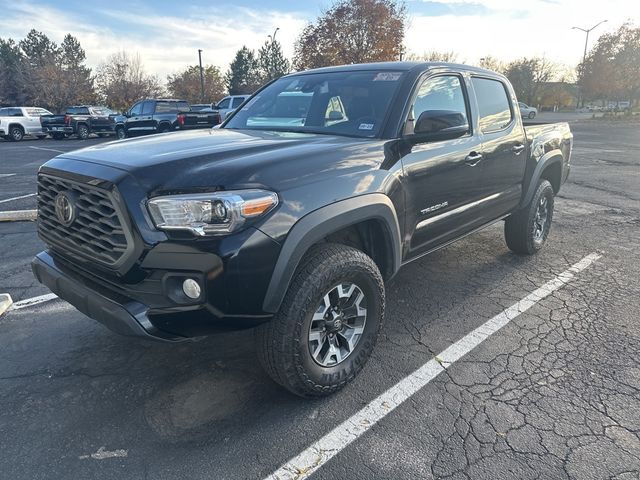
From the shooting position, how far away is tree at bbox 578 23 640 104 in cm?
3788

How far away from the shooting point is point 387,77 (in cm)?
334

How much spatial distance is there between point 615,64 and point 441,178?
45.3 metres

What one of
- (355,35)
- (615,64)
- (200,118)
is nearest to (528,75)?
(615,64)

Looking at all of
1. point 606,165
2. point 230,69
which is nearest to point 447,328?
point 606,165

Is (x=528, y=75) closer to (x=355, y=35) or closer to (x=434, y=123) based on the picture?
(x=355, y=35)

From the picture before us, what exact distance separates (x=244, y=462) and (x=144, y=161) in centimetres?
156

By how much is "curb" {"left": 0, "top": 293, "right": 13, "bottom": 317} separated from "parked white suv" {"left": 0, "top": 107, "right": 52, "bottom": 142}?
24.9 meters

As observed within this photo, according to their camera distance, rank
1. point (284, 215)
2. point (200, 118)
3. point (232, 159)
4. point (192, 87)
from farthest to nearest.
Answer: point (192, 87) → point (200, 118) → point (232, 159) → point (284, 215)

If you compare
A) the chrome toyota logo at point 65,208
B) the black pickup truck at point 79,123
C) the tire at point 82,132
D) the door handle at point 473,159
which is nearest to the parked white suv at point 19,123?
the black pickup truck at point 79,123

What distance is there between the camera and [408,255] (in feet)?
10.5

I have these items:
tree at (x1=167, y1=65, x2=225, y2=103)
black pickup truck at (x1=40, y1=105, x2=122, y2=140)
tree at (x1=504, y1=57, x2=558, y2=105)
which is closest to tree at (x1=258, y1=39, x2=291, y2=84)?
tree at (x1=167, y1=65, x2=225, y2=103)

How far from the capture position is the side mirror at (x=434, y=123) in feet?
9.83

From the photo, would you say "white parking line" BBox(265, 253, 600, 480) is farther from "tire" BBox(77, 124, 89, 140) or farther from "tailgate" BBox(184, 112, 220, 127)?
"tire" BBox(77, 124, 89, 140)

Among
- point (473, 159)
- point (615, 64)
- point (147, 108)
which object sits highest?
point (615, 64)
